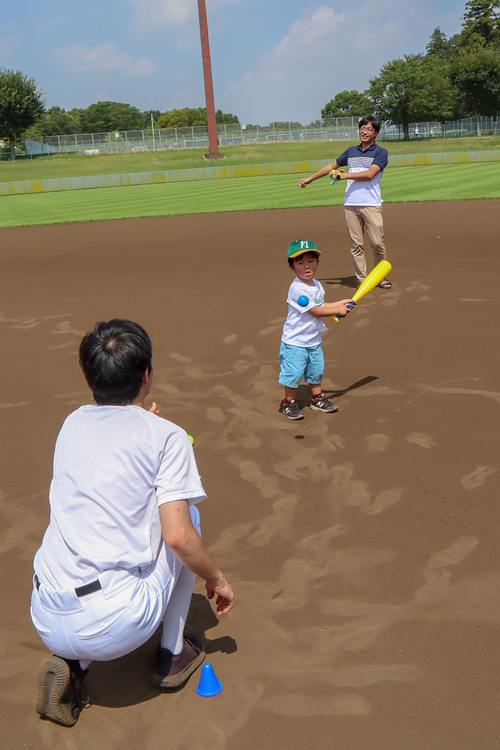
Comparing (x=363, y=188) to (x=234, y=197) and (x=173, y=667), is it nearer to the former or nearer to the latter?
(x=173, y=667)

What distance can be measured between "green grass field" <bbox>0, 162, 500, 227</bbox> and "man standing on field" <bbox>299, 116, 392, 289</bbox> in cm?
786

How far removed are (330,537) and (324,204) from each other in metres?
14.7

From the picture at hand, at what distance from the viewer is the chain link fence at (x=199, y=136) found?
165ft

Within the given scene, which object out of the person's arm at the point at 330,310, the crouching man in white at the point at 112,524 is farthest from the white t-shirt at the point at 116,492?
the person's arm at the point at 330,310

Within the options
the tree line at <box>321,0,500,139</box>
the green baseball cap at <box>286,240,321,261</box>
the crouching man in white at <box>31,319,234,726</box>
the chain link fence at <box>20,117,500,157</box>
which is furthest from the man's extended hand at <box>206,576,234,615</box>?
the tree line at <box>321,0,500,139</box>

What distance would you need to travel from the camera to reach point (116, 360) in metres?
2.29

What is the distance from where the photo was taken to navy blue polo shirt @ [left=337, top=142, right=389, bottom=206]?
27.1 feet

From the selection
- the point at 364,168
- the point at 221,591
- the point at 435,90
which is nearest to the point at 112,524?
the point at 221,591

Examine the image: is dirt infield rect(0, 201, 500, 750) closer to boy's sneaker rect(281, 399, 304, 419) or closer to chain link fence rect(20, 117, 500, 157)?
boy's sneaker rect(281, 399, 304, 419)

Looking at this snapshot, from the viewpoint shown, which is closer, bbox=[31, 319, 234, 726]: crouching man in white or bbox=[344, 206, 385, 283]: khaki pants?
bbox=[31, 319, 234, 726]: crouching man in white

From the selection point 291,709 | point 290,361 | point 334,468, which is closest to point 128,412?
point 291,709

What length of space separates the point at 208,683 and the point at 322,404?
3.00 meters

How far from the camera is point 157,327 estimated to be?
7.55 meters

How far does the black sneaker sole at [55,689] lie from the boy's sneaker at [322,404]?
3.26 m
